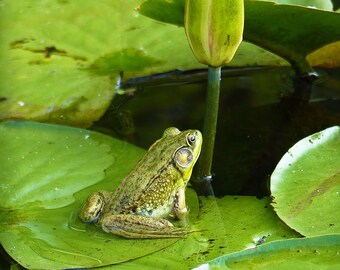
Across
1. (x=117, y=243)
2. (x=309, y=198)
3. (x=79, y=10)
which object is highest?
(x=79, y=10)

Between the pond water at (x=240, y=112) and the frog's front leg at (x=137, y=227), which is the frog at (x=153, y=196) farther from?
the pond water at (x=240, y=112)

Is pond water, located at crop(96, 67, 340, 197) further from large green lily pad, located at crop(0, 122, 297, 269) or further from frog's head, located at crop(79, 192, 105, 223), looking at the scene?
frog's head, located at crop(79, 192, 105, 223)

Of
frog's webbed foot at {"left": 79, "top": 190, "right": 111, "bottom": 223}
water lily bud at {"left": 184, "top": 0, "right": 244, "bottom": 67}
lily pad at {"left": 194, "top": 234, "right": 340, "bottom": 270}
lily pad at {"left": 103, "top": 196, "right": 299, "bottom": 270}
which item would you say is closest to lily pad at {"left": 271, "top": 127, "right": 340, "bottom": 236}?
lily pad at {"left": 103, "top": 196, "right": 299, "bottom": 270}

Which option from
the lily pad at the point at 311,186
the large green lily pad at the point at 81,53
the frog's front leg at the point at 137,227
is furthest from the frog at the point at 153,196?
the large green lily pad at the point at 81,53

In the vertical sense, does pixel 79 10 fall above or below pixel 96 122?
above

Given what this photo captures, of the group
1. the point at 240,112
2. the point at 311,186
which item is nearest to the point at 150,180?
the point at 311,186

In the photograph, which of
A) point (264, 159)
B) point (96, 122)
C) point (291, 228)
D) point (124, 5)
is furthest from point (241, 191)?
point (124, 5)

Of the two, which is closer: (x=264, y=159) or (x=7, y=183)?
(x=7, y=183)

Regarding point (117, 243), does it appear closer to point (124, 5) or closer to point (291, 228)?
point (291, 228)
